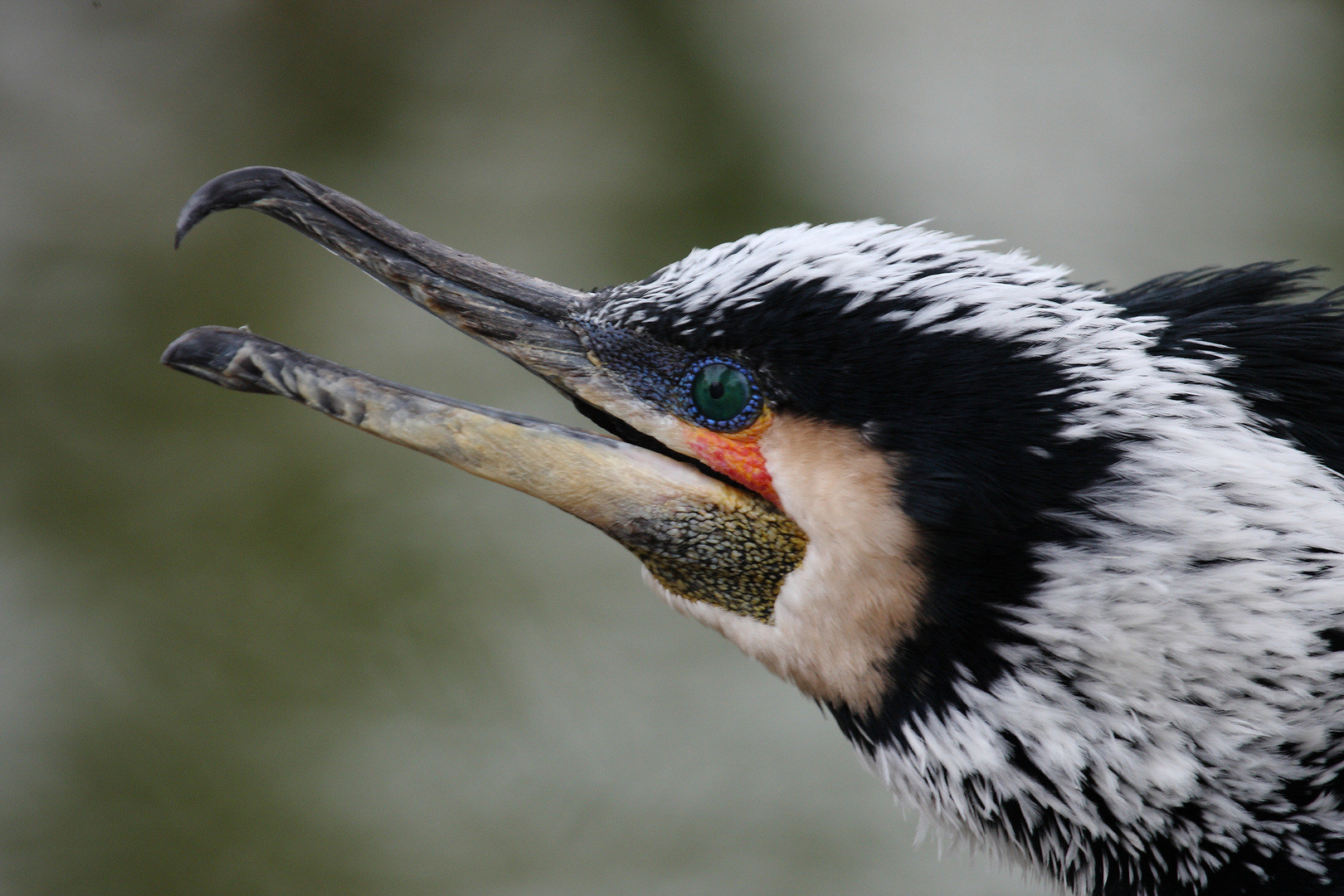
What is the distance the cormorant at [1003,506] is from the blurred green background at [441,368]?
2759mm

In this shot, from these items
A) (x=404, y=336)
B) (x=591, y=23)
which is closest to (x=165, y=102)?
(x=404, y=336)

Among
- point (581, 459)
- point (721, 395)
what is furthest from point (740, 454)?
point (581, 459)

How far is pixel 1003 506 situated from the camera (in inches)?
58.4

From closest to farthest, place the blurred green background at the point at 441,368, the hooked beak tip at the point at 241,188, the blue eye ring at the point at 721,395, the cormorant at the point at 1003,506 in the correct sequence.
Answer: the cormorant at the point at 1003,506 → the blue eye ring at the point at 721,395 → the hooked beak tip at the point at 241,188 → the blurred green background at the point at 441,368

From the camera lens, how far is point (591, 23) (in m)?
4.88

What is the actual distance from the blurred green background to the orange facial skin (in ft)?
9.16

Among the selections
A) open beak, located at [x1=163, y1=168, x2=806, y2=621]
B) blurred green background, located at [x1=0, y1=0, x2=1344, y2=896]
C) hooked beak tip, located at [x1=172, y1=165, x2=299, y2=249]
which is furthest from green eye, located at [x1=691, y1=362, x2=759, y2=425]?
blurred green background, located at [x1=0, y1=0, x2=1344, y2=896]

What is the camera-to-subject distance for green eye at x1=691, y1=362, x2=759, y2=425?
1675mm

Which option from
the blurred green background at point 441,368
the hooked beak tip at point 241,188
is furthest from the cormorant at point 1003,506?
the blurred green background at point 441,368

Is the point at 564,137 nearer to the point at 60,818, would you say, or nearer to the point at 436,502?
the point at 436,502

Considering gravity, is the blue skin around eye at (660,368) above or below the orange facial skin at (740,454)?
above

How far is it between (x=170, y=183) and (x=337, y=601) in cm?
192

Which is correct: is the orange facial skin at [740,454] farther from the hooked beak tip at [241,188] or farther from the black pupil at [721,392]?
the hooked beak tip at [241,188]

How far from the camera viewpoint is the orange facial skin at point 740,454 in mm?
1681
